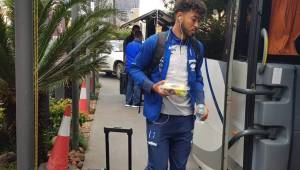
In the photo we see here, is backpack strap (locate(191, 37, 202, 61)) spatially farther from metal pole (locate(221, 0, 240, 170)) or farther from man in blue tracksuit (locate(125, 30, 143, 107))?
man in blue tracksuit (locate(125, 30, 143, 107))

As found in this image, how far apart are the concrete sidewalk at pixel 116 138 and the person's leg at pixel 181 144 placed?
209cm

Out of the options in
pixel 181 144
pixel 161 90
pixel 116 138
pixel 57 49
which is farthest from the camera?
pixel 116 138

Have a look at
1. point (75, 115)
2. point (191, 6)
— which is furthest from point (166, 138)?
point (75, 115)

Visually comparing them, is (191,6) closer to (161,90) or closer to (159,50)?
(159,50)

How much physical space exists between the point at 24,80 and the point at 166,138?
1.24 metres

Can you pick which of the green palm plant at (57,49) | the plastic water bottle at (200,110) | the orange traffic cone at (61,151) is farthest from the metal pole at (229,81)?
the green palm plant at (57,49)

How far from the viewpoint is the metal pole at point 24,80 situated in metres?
3.31

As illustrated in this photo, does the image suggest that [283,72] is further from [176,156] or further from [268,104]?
[176,156]

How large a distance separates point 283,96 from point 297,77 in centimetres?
18

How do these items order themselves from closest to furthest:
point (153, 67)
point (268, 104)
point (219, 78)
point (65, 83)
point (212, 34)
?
1. point (268, 104)
2. point (153, 67)
3. point (219, 78)
4. point (212, 34)
5. point (65, 83)

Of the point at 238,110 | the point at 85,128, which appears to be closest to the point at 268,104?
the point at 238,110

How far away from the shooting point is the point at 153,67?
393cm

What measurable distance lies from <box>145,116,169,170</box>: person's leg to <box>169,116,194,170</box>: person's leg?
0.11 meters

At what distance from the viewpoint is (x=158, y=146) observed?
3934 millimetres
